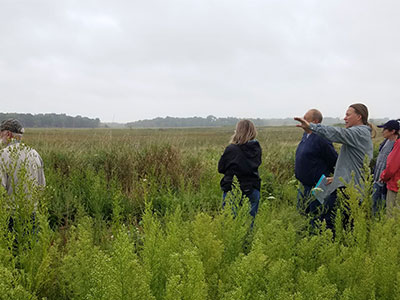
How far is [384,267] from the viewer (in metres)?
1.92

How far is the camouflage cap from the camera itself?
11.2 feet

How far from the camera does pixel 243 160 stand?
4.20m

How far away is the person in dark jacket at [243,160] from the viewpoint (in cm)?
420

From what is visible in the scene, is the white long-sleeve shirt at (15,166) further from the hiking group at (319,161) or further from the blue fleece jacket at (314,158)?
the blue fleece jacket at (314,158)


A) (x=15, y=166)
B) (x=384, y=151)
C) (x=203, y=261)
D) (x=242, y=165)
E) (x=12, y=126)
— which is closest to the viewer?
(x=203, y=261)

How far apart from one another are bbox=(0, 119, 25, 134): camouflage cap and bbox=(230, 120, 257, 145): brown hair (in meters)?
2.58

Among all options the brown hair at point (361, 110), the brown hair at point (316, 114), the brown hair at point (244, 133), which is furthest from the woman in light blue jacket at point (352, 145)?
the brown hair at point (244, 133)

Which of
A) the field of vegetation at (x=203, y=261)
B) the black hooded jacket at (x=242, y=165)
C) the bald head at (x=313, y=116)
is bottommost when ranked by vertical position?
the field of vegetation at (x=203, y=261)

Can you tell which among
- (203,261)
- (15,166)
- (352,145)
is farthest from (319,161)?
(15,166)

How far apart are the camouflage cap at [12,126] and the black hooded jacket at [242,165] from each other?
2.45 meters

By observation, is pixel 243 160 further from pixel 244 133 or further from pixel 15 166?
pixel 15 166

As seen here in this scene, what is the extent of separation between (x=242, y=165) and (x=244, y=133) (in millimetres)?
435

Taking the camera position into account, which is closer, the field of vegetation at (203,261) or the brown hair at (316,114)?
the field of vegetation at (203,261)

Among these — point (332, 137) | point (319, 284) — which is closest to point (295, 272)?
point (319, 284)
